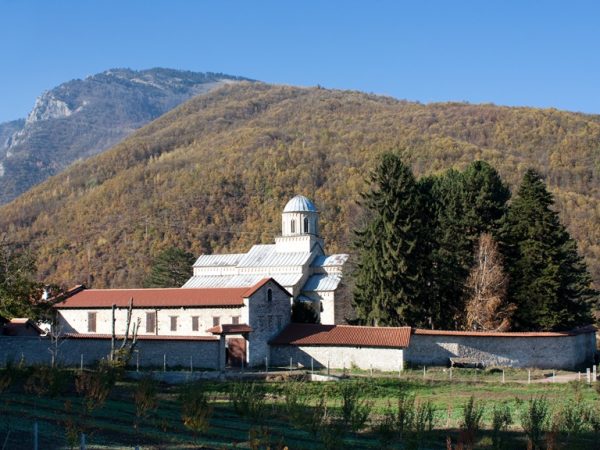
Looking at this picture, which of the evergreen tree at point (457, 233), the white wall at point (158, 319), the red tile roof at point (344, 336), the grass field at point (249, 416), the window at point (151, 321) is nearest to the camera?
the grass field at point (249, 416)

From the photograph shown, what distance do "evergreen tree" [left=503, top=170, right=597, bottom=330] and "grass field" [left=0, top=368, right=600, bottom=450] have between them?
884 centimetres

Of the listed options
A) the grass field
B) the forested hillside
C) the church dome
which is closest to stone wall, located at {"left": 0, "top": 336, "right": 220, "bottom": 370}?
the grass field

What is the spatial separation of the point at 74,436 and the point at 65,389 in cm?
1210

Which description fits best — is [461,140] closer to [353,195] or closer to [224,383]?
[353,195]

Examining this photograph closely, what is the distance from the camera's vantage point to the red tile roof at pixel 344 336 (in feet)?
123

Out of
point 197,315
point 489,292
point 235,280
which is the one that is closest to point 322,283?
point 235,280

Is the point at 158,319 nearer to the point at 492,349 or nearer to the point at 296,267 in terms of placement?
the point at 296,267

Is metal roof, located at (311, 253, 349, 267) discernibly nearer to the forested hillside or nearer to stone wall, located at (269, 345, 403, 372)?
stone wall, located at (269, 345, 403, 372)

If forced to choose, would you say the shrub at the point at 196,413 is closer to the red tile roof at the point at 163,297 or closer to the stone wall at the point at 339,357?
the stone wall at the point at 339,357

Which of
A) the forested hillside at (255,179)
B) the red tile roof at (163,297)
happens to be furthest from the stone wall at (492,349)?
the forested hillside at (255,179)

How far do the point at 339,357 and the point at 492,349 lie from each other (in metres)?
7.59

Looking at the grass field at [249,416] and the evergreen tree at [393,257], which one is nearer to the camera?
the grass field at [249,416]

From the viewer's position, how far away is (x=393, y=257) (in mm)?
41344

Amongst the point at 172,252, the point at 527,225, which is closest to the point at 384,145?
the point at 172,252
